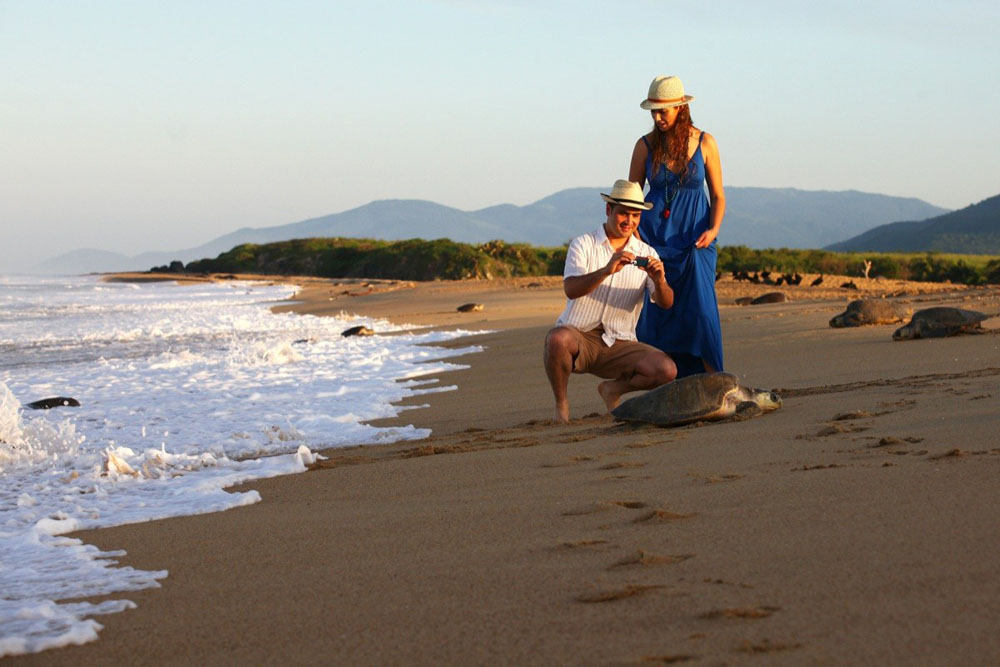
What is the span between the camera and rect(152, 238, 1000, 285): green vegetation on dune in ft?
95.6

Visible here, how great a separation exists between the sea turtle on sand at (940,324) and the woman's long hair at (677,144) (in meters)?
3.88

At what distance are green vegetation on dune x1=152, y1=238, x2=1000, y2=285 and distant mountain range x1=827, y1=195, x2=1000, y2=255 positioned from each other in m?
39.3

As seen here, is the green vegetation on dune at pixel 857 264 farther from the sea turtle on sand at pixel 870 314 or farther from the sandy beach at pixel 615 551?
the sandy beach at pixel 615 551

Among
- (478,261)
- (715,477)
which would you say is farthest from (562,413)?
(478,261)

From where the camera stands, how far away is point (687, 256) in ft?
18.6

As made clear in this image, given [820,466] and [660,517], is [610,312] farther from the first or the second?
[660,517]

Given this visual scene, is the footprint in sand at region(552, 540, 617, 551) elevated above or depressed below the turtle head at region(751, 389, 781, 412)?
below

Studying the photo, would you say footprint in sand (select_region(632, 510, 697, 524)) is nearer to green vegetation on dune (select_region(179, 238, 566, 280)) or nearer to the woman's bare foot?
the woman's bare foot

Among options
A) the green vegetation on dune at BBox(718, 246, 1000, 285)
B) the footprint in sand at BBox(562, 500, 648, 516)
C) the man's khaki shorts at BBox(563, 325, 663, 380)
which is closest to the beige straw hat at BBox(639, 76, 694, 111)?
the man's khaki shorts at BBox(563, 325, 663, 380)

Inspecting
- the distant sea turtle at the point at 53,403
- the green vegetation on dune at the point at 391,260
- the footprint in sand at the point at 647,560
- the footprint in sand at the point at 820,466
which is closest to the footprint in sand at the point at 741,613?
the footprint in sand at the point at 647,560

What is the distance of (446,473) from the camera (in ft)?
14.1

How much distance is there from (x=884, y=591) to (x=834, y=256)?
32.3 meters

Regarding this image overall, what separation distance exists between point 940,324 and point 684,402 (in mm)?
4441

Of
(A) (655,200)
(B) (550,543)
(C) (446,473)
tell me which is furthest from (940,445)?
(A) (655,200)
